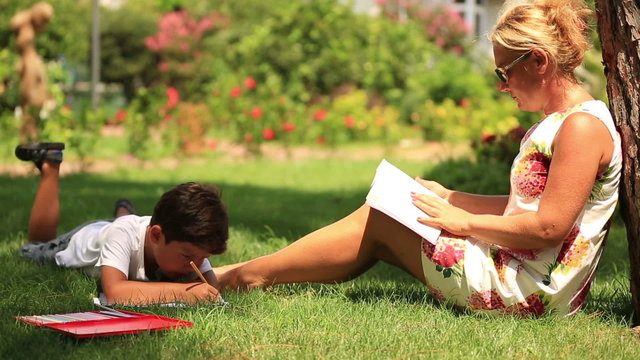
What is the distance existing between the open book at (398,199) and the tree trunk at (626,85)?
0.74 meters

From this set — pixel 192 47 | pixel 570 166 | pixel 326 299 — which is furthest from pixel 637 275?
pixel 192 47

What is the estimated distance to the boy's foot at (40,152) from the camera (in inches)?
197

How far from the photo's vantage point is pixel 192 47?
1956 cm

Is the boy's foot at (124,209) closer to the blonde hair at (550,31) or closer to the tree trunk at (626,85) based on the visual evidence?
the blonde hair at (550,31)

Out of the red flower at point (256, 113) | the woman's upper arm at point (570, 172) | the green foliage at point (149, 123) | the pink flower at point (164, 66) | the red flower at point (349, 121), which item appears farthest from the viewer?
the pink flower at point (164, 66)

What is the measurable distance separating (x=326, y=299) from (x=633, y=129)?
4.69ft

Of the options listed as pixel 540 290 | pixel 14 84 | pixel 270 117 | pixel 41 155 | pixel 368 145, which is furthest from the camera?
pixel 368 145

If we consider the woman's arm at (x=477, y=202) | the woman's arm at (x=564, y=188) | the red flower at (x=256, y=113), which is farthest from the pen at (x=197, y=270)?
the red flower at (x=256, y=113)

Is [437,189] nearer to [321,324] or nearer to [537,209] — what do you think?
[537,209]

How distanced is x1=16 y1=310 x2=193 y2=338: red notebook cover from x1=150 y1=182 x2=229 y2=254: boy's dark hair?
0.54m

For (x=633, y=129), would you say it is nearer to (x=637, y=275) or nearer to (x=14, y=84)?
(x=637, y=275)

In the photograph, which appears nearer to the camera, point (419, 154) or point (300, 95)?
point (419, 154)

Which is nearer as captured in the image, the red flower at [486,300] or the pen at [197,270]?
the red flower at [486,300]

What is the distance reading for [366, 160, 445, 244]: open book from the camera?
3568 mm
